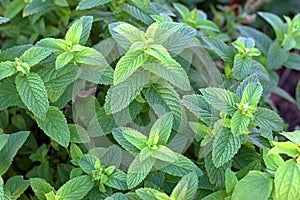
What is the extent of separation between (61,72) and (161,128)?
0.29m

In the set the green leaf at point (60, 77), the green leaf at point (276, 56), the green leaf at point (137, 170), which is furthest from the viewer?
the green leaf at point (276, 56)

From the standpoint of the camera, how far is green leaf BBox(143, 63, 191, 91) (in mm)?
1193

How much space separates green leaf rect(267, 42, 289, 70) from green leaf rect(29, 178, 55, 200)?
81 centimetres

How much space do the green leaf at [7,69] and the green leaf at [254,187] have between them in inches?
22.7

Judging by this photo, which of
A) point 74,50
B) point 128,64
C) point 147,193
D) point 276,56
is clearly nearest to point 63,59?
point 74,50

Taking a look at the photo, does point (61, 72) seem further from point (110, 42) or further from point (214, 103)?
point (214, 103)

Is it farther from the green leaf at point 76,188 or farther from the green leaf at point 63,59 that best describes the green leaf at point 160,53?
the green leaf at point 76,188

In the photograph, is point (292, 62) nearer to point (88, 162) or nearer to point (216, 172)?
point (216, 172)

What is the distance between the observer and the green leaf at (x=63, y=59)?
1.18 meters

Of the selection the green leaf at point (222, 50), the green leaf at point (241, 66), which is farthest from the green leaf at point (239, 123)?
the green leaf at point (222, 50)

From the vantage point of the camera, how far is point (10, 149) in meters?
1.23

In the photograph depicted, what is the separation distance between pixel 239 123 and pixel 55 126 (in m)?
0.44

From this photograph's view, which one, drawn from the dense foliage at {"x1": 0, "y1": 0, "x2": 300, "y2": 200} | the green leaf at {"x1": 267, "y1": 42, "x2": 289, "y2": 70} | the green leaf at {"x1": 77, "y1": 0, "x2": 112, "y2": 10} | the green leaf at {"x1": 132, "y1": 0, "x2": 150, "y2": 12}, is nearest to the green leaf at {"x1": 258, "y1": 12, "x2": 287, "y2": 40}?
the green leaf at {"x1": 267, "y1": 42, "x2": 289, "y2": 70}

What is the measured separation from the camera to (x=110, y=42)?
1421mm
